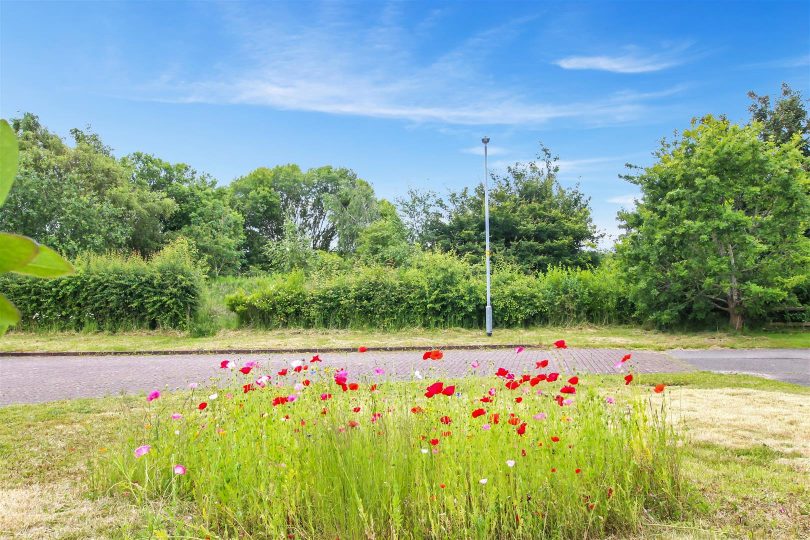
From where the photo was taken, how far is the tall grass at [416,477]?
3.07 metres

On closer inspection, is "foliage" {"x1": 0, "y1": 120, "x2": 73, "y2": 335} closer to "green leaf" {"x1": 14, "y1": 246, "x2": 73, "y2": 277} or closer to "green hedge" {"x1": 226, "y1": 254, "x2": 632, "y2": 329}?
"green leaf" {"x1": 14, "y1": 246, "x2": 73, "y2": 277}

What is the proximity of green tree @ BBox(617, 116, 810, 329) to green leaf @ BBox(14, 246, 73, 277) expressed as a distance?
16307 millimetres

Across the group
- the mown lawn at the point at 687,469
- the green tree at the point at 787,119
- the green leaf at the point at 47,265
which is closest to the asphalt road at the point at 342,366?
the mown lawn at the point at 687,469

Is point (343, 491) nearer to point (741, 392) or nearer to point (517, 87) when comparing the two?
point (741, 392)

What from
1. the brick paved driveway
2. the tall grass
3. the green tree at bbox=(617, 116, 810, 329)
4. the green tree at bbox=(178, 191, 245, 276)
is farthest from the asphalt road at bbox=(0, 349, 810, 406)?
the green tree at bbox=(178, 191, 245, 276)

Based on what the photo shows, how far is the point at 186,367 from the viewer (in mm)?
11055

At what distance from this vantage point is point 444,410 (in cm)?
403

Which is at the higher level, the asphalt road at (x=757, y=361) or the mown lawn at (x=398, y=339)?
the mown lawn at (x=398, y=339)

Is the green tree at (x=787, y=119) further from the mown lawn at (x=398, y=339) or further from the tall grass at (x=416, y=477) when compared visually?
the tall grass at (x=416, y=477)

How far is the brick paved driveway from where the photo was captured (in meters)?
8.68

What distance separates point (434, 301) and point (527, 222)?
12733 mm

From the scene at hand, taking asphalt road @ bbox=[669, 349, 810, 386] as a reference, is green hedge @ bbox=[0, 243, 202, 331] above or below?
above

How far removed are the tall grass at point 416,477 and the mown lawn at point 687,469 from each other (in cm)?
17

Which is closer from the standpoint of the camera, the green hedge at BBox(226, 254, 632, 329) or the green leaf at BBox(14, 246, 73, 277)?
the green leaf at BBox(14, 246, 73, 277)
